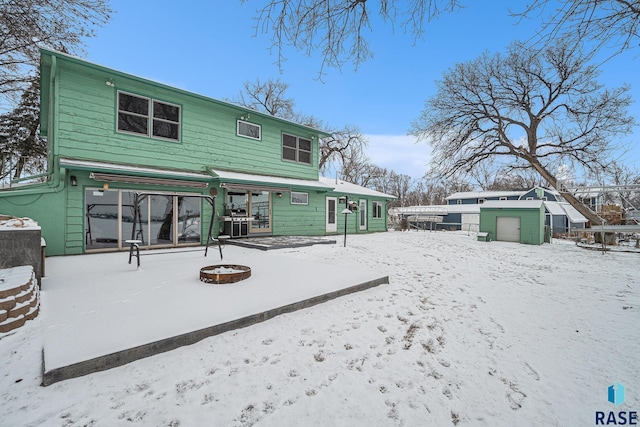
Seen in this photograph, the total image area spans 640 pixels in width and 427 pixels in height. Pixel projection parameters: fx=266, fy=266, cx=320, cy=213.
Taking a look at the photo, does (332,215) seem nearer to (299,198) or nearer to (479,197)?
(299,198)

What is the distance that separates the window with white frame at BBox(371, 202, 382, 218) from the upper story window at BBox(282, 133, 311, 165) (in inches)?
254

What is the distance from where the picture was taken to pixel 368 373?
2.49 m

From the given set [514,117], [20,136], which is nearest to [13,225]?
[20,136]

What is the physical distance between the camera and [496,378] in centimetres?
249

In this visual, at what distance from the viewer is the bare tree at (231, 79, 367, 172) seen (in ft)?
82.0

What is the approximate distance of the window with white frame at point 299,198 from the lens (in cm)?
1259

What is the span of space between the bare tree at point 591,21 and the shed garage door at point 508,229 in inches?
584

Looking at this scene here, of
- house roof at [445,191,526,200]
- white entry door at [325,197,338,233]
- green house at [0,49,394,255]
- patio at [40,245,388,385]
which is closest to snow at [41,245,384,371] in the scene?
patio at [40,245,388,385]

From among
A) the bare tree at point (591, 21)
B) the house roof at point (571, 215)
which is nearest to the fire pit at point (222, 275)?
the bare tree at point (591, 21)

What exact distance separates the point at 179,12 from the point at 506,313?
6.67 metres

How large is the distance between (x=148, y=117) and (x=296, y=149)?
20.5ft

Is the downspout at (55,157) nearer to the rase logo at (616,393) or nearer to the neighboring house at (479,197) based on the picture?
the rase logo at (616,393)

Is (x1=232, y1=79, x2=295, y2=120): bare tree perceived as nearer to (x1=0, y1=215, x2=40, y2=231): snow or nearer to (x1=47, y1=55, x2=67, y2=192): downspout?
(x1=47, y1=55, x2=67, y2=192): downspout

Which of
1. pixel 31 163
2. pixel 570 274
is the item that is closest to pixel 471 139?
pixel 570 274
